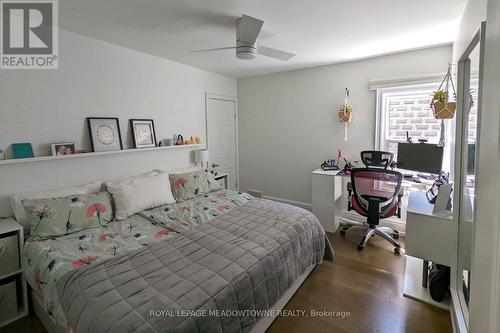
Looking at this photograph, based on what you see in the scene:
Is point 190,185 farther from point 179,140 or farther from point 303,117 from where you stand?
point 303,117

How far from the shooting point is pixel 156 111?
3.40 metres

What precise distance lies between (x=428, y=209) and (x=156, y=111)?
3.27 m

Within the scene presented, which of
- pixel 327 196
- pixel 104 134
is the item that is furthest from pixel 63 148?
pixel 327 196

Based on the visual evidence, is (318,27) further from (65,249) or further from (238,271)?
(65,249)

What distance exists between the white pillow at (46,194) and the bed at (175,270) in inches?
14.9

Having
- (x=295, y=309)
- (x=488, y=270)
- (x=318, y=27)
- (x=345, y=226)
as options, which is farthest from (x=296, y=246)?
(x=318, y=27)

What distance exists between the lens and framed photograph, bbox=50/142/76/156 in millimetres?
2424

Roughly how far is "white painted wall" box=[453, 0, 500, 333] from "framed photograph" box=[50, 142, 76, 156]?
3121mm

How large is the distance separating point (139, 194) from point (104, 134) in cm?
83

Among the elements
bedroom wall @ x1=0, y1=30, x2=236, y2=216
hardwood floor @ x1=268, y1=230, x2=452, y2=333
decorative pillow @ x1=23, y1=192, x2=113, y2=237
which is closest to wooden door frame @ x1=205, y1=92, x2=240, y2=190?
bedroom wall @ x1=0, y1=30, x2=236, y2=216

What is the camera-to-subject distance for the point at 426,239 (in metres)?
2.11

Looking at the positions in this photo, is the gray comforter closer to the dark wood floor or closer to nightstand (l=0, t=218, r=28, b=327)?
the dark wood floor

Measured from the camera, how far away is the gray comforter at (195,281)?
125cm

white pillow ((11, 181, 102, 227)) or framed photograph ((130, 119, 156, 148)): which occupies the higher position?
framed photograph ((130, 119, 156, 148))
